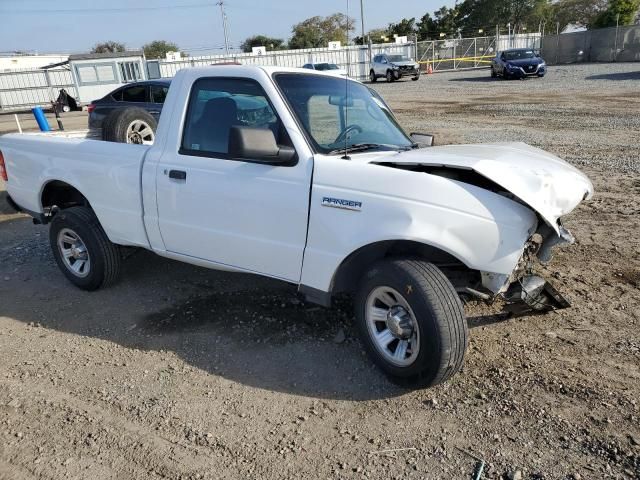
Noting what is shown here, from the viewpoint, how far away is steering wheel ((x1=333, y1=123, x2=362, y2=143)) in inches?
146

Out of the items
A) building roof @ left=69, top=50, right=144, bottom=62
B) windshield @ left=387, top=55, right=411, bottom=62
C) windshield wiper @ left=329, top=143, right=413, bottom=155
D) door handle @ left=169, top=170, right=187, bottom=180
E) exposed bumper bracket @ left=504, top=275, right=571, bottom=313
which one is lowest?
exposed bumper bracket @ left=504, top=275, right=571, bottom=313

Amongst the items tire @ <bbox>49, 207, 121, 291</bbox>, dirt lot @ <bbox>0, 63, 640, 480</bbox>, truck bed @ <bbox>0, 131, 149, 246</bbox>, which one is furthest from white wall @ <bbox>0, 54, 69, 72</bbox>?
dirt lot @ <bbox>0, 63, 640, 480</bbox>

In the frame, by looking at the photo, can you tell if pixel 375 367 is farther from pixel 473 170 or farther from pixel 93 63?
pixel 93 63

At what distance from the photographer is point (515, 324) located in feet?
13.2

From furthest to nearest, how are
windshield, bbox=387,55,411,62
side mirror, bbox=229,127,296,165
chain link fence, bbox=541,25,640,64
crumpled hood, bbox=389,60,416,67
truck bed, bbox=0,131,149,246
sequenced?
chain link fence, bbox=541,25,640,64 → windshield, bbox=387,55,411,62 → crumpled hood, bbox=389,60,416,67 → truck bed, bbox=0,131,149,246 → side mirror, bbox=229,127,296,165

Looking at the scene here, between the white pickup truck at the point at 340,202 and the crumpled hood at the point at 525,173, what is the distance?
0.04 ft

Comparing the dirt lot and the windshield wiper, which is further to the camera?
the windshield wiper

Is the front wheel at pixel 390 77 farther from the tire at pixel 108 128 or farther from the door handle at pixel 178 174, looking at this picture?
the door handle at pixel 178 174

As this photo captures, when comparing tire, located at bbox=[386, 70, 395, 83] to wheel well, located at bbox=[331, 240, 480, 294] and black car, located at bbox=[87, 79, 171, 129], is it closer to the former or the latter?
black car, located at bbox=[87, 79, 171, 129]

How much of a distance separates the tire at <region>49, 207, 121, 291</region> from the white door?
88 centimetres

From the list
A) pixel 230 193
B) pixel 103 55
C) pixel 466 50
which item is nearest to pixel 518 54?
pixel 466 50

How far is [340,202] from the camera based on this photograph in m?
3.26

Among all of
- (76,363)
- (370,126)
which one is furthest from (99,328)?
(370,126)

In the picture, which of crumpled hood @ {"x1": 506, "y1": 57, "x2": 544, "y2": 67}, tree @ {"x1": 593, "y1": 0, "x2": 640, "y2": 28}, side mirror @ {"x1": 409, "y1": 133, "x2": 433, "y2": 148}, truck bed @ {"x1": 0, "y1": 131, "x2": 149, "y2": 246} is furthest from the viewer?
tree @ {"x1": 593, "y1": 0, "x2": 640, "y2": 28}
